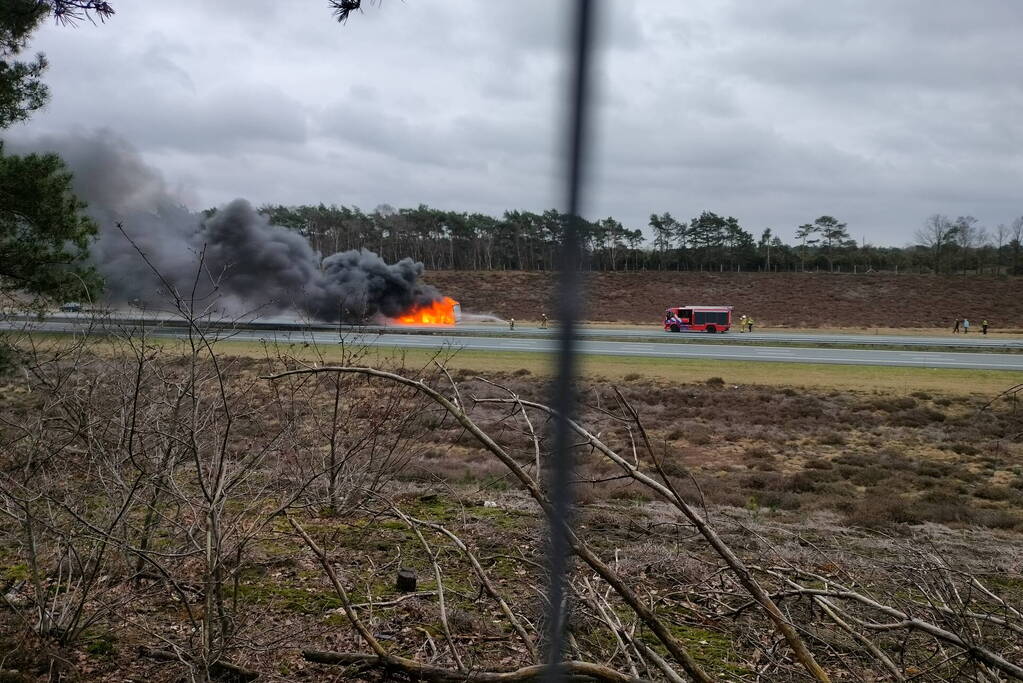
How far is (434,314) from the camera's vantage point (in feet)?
161

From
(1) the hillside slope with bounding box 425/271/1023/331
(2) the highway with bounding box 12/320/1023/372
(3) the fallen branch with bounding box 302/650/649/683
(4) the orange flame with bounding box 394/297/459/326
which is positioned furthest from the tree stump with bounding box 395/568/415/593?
(1) the hillside slope with bounding box 425/271/1023/331

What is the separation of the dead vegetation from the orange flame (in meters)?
34.1

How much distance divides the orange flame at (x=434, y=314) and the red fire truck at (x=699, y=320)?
14.1 m

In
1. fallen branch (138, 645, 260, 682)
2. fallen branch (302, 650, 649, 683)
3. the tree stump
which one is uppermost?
fallen branch (302, 650, 649, 683)

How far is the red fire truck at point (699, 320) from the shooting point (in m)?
48.4

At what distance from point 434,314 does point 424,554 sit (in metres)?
41.2

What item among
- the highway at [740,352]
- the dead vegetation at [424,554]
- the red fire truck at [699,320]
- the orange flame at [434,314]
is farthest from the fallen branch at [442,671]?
the red fire truck at [699,320]

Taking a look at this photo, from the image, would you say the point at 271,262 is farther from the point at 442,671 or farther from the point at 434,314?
the point at 442,671

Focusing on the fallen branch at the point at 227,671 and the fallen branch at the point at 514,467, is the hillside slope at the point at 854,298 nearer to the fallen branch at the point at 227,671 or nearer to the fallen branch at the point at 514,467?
the fallen branch at the point at 227,671

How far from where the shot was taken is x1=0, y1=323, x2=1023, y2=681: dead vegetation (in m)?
3.99

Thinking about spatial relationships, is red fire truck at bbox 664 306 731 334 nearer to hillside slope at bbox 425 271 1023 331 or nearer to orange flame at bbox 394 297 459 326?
hillside slope at bbox 425 271 1023 331

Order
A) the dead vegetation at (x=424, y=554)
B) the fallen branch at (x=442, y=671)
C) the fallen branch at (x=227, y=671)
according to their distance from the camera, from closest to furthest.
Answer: the fallen branch at (x=442, y=671) < the dead vegetation at (x=424, y=554) < the fallen branch at (x=227, y=671)

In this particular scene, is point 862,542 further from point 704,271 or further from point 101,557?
point 704,271

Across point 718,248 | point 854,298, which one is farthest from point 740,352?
point 854,298
